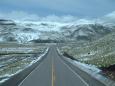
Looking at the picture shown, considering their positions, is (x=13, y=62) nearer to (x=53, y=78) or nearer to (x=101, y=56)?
(x=101, y=56)

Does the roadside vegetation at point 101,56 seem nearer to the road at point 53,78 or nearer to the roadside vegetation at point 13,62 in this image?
the road at point 53,78

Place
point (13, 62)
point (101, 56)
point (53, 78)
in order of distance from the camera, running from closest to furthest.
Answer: point (53, 78) < point (13, 62) < point (101, 56)

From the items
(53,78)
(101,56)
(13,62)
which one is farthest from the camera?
(101,56)

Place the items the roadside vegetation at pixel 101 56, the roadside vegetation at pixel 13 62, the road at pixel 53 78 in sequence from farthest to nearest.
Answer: the roadside vegetation at pixel 13 62 → the roadside vegetation at pixel 101 56 → the road at pixel 53 78

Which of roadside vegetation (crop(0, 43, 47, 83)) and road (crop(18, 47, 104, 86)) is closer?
road (crop(18, 47, 104, 86))

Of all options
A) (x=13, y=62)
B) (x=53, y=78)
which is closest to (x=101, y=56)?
(x=13, y=62)

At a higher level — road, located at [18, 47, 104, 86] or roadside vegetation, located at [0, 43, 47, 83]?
road, located at [18, 47, 104, 86]

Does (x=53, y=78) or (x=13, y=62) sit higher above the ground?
(x=53, y=78)

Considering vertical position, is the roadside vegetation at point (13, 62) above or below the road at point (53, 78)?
below

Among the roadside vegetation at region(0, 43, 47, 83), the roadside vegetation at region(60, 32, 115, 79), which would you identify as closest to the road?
the roadside vegetation at region(0, 43, 47, 83)

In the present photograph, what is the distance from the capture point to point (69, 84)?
74.3 feet

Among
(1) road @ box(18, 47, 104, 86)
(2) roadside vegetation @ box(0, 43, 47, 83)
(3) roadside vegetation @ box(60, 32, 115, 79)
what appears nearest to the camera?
(1) road @ box(18, 47, 104, 86)

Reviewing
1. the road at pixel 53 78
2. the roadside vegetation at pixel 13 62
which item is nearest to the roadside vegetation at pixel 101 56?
the road at pixel 53 78

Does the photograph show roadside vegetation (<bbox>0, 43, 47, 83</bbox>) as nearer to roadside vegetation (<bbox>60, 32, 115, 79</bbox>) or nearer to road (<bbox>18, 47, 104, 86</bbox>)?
road (<bbox>18, 47, 104, 86</bbox>)
